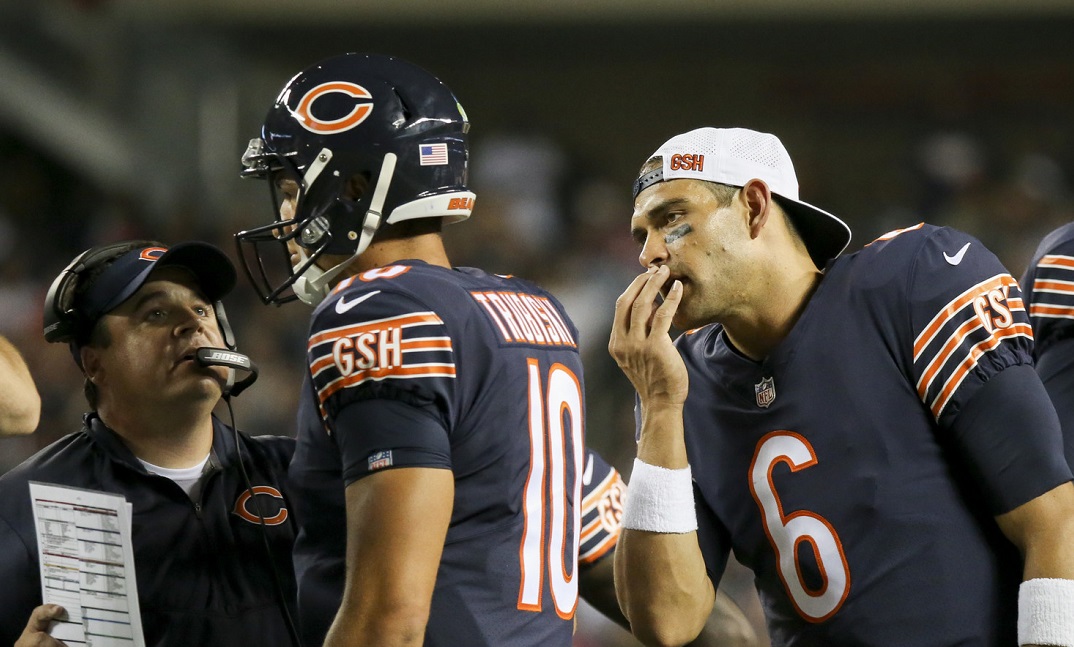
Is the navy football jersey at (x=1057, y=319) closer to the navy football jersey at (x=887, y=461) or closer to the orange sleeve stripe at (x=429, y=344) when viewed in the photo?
the navy football jersey at (x=887, y=461)

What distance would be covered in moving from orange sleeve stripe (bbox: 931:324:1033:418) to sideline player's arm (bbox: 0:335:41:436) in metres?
1.93

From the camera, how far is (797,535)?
8.76ft

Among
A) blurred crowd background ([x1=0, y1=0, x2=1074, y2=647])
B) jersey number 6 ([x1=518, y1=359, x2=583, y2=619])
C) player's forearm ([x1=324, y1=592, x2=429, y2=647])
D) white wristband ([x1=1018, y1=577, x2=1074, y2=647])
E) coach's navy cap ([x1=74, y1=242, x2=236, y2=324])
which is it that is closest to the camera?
player's forearm ([x1=324, y1=592, x2=429, y2=647])

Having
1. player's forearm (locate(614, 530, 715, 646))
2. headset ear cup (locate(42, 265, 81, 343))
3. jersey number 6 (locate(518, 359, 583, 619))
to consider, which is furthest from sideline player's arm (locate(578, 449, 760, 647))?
headset ear cup (locate(42, 265, 81, 343))

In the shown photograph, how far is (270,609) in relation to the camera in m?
2.71

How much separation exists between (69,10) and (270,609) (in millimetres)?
8174

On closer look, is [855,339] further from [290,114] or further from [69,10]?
[69,10]

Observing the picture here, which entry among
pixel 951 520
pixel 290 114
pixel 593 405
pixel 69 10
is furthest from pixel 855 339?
pixel 69 10

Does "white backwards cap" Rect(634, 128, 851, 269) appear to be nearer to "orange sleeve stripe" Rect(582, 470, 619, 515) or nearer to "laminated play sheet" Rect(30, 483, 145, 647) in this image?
"orange sleeve stripe" Rect(582, 470, 619, 515)

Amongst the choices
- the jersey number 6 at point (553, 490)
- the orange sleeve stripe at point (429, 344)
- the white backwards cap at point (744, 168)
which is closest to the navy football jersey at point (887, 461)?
the white backwards cap at point (744, 168)

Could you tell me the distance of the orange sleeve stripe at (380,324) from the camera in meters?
2.04

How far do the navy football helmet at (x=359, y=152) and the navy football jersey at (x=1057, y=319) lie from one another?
1325 millimetres

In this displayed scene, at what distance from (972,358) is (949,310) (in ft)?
0.36

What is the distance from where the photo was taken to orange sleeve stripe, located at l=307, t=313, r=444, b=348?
80.4 inches
